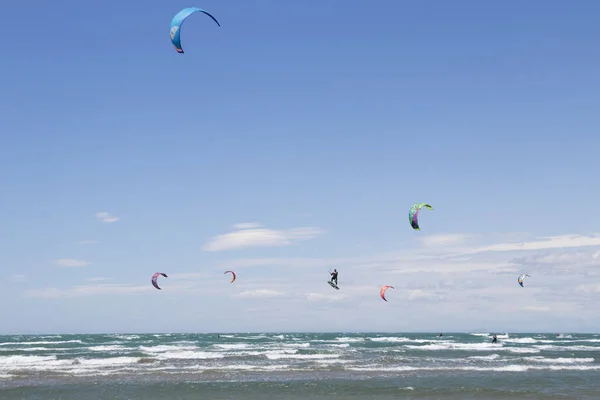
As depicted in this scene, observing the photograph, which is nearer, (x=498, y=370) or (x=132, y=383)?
(x=132, y=383)

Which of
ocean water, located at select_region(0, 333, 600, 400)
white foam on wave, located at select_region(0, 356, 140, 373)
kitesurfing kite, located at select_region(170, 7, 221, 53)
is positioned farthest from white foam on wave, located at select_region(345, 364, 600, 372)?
kitesurfing kite, located at select_region(170, 7, 221, 53)

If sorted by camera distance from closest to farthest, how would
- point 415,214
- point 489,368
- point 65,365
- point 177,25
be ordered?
point 177,25, point 415,214, point 489,368, point 65,365

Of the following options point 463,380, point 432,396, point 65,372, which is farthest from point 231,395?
point 65,372

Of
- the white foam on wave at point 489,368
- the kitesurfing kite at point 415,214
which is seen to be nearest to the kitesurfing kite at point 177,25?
the kitesurfing kite at point 415,214

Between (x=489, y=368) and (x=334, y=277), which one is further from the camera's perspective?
(x=489, y=368)

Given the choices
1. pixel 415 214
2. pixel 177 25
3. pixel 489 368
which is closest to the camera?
pixel 177 25

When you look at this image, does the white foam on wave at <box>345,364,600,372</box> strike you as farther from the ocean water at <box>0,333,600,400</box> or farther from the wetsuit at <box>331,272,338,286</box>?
the wetsuit at <box>331,272,338,286</box>

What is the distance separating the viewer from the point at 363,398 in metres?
21.9

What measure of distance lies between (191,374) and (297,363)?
28.7 feet

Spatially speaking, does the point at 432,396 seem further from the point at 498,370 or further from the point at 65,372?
the point at 65,372

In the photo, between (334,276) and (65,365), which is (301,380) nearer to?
(334,276)

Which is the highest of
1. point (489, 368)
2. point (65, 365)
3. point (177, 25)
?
point (177, 25)

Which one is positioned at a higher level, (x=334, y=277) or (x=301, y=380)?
(x=334, y=277)

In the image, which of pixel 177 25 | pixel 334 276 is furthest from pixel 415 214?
pixel 177 25
